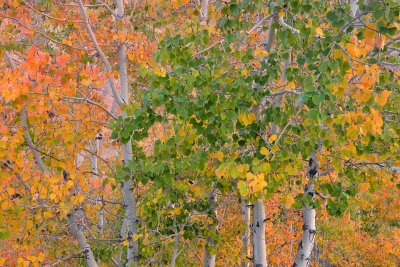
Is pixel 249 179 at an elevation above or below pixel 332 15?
below

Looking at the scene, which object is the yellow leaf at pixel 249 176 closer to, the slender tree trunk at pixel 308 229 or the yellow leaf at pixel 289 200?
the yellow leaf at pixel 289 200

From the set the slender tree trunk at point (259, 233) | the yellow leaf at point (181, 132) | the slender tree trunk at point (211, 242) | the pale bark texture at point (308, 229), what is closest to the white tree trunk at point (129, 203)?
the slender tree trunk at point (211, 242)

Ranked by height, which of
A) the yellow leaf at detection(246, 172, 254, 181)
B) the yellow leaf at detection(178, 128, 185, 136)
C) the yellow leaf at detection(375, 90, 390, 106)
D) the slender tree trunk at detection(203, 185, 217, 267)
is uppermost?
the yellow leaf at detection(375, 90, 390, 106)

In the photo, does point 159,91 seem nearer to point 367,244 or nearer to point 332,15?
point 332,15

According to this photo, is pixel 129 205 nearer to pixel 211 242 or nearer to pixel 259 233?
pixel 211 242

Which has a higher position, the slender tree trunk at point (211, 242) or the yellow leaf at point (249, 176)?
the yellow leaf at point (249, 176)

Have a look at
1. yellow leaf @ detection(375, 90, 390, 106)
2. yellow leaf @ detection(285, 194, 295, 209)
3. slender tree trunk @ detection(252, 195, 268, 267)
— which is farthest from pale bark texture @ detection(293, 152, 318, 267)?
yellow leaf @ detection(375, 90, 390, 106)

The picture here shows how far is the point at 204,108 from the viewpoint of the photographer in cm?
291

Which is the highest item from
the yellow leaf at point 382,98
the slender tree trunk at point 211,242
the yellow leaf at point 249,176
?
the yellow leaf at point 382,98

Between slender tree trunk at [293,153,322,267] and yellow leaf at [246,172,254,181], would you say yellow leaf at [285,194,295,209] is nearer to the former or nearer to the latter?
yellow leaf at [246,172,254,181]

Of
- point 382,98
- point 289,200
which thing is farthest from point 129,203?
point 382,98

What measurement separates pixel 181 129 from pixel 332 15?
1397mm

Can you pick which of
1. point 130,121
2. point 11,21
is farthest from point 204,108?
point 11,21

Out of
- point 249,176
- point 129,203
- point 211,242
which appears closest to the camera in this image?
point 249,176
